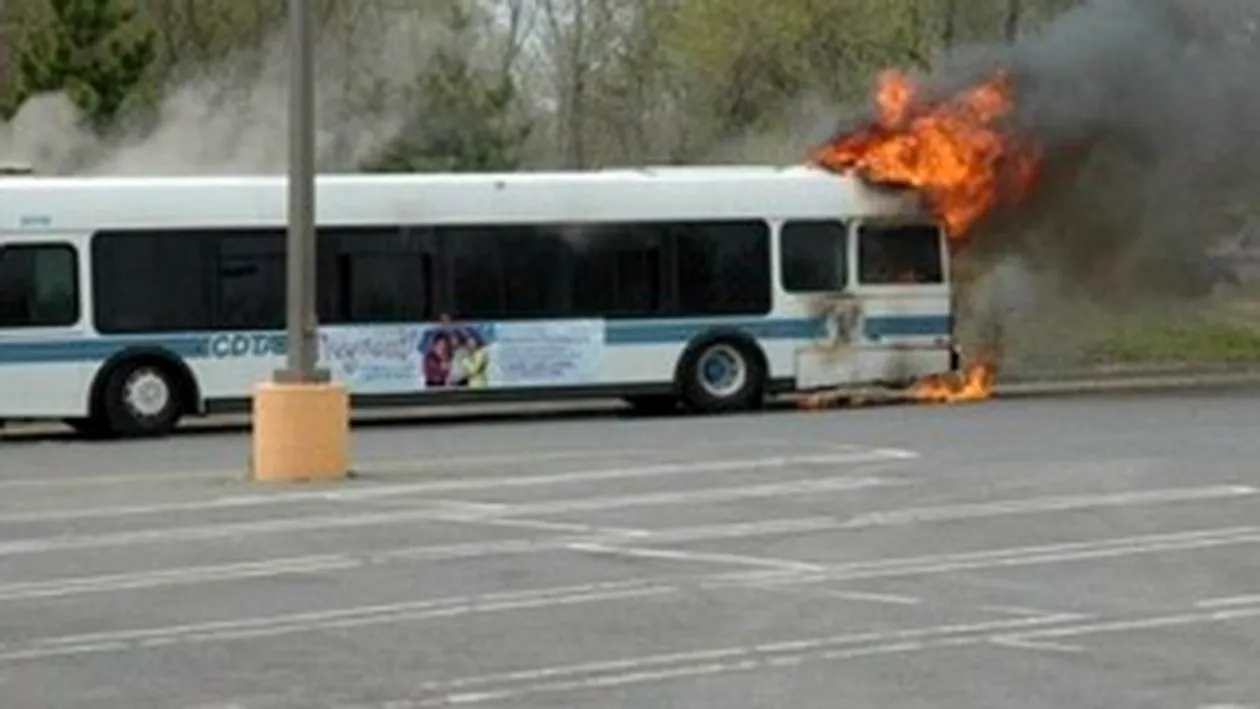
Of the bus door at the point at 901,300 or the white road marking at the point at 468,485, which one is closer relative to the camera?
the white road marking at the point at 468,485

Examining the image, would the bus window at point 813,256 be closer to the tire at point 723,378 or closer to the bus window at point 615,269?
the tire at point 723,378

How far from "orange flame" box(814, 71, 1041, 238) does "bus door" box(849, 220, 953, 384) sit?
2.05 ft

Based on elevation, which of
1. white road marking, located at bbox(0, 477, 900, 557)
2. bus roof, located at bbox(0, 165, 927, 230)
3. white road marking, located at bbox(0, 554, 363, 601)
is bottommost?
white road marking, located at bbox(0, 554, 363, 601)

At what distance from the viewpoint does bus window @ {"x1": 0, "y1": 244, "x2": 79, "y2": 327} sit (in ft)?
94.1

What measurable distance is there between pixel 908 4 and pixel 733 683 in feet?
112

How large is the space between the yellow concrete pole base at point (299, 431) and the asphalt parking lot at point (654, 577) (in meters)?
0.32

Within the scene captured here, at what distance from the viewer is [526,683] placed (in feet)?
38.3

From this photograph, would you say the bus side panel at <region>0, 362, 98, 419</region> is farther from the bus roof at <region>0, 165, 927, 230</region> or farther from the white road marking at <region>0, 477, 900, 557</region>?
the white road marking at <region>0, 477, 900, 557</region>

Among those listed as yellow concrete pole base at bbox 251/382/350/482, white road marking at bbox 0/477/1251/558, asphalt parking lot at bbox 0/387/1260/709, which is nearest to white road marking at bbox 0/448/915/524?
asphalt parking lot at bbox 0/387/1260/709

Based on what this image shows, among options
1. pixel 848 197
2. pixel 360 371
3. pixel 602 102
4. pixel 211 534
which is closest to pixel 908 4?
pixel 602 102

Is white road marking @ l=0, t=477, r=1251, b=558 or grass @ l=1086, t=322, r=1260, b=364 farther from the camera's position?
grass @ l=1086, t=322, r=1260, b=364

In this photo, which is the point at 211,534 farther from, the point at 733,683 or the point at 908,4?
the point at 908,4

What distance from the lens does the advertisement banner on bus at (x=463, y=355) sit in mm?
30109

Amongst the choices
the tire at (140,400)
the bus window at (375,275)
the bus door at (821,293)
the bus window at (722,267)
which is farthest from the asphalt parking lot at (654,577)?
the bus door at (821,293)
